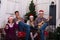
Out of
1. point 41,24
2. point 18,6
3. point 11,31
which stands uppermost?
point 18,6

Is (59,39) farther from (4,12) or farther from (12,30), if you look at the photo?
(4,12)

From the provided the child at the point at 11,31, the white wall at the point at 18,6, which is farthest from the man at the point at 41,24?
the white wall at the point at 18,6

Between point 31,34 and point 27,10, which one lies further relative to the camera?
point 27,10

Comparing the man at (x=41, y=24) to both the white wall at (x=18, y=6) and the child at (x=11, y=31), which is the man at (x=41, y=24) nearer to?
the child at (x=11, y=31)

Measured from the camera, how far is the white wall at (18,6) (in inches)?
282

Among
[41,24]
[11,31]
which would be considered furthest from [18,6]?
[11,31]

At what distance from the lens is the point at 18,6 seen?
7609 millimetres

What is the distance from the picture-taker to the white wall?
23.5ft

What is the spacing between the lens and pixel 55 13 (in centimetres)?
737

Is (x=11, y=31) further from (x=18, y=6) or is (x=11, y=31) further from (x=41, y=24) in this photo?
(x=18, y=6)

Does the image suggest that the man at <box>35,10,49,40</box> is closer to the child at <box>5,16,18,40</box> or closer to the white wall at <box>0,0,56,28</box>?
the child at <box>5,16,18,40</box>

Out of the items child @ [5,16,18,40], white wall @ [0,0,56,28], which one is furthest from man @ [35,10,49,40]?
white wall @ [0,0,56,28]

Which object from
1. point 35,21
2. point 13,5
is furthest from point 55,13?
point 13,5

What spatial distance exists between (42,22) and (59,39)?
0.74 meters
